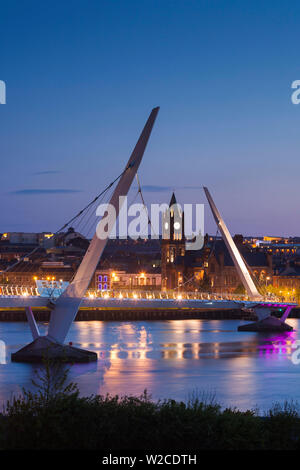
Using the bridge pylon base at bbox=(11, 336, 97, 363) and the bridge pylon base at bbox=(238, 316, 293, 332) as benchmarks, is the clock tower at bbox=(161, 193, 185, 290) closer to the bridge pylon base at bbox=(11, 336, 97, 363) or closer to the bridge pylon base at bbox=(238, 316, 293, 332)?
the bridge pylon base at bbox=(238, 316, 293, 332)

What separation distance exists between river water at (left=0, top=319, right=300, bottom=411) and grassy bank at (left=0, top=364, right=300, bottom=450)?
8129mm

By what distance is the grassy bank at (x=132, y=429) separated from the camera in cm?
1170

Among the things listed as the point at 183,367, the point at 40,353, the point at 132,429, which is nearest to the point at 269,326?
the point at 183,367

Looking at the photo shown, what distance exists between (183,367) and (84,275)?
5316mm

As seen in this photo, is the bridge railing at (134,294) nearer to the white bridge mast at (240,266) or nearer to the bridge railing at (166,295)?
the bridge railing at (166,295)

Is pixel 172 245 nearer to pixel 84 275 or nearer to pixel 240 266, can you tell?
pixel 240 266

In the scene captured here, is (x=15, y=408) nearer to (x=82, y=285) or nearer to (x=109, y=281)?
(x=82, y=285)

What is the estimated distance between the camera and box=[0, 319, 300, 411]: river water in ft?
84.7

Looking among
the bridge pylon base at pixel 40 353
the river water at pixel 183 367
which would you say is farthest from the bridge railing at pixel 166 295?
the bridge pylon base at pixel 40 353

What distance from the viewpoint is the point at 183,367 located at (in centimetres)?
3269

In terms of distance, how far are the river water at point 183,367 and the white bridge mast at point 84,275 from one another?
1.61 meters

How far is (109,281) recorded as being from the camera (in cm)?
10000

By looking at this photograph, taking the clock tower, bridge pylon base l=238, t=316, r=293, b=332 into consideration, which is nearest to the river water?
bridge pylon base l=238, t=316, r=293, b=332

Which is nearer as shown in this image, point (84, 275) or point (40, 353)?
point (84, 275)
